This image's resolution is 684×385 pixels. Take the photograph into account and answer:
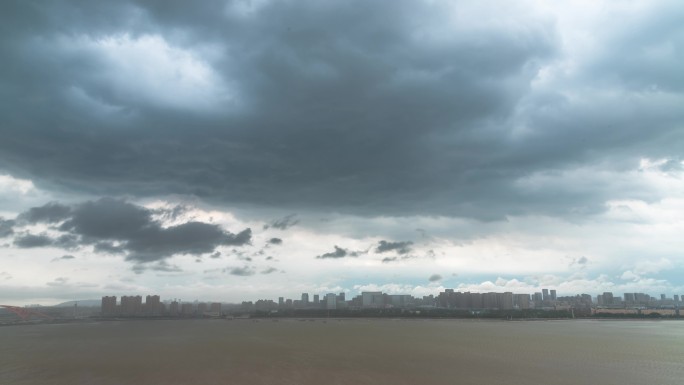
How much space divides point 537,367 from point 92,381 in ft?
121

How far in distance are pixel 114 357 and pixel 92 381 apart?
19093 millimetres

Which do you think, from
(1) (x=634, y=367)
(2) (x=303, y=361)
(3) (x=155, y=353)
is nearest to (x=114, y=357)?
(3) (x=155, y=353)

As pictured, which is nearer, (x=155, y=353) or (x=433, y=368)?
(x=433, y=368)

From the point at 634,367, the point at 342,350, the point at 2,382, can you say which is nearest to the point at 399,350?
the point at 342,350

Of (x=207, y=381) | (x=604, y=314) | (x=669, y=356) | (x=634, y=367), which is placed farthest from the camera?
(x=604, y=314)

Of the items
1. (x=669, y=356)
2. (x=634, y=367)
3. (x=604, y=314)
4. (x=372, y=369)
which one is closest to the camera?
(x=372, y=369)

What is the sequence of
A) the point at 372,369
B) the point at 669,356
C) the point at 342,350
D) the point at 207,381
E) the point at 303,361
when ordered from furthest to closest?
the point at 342,350, the point at 669,356, the point at 303,361, the point at 372,369, the point at 207,381

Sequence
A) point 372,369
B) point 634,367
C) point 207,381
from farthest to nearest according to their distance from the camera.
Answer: point 634,367
point 372,369
point 207,381

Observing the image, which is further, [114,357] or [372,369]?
[114,357]

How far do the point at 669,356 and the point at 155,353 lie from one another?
59471 millimetres

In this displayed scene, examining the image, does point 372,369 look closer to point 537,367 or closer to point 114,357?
point 537,367

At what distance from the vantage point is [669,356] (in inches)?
2042

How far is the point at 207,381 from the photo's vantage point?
34844 millimetres

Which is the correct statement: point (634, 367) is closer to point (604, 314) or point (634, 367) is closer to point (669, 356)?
point (669, 356)
